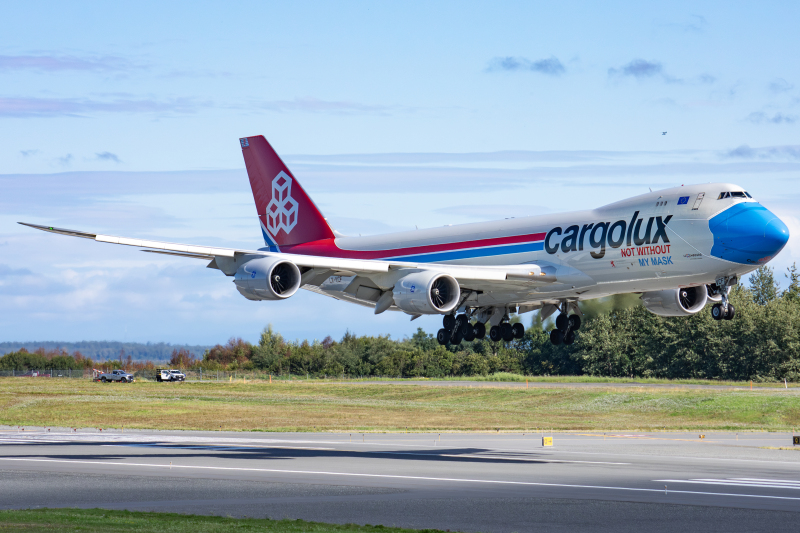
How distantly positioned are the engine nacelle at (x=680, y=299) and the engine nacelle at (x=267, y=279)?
719 inches

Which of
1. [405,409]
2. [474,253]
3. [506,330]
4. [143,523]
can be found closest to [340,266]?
[474,253]

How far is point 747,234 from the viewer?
1596 inches

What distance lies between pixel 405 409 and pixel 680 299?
4913 centimetres

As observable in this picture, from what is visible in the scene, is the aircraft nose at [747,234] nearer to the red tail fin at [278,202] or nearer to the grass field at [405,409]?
the red tail fin at [278,202]

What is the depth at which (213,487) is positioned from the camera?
3334cm

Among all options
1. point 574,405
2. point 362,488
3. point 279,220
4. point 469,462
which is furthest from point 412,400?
point 362,488

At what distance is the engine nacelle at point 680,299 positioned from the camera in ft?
162

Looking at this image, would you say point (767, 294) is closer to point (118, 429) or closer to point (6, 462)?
point (118, 429)

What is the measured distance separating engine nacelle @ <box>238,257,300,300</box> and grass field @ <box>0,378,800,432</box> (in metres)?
28.8

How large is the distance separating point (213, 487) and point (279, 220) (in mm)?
30264

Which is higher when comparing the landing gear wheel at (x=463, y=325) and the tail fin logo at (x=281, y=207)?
the tail fin logo at (x=281, y=207)

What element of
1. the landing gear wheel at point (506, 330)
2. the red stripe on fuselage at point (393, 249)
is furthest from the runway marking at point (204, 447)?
the landing gear wheel at point (506, 330)

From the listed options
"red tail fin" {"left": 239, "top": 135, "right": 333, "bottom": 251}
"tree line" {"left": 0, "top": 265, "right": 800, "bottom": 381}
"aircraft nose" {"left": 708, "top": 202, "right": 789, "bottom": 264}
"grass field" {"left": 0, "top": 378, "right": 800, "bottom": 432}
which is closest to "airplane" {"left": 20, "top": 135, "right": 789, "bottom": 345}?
"aircraft nose" {"left": 708, "top": 202, "right": 789, "bottom": 264}

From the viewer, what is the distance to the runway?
1044 inches
